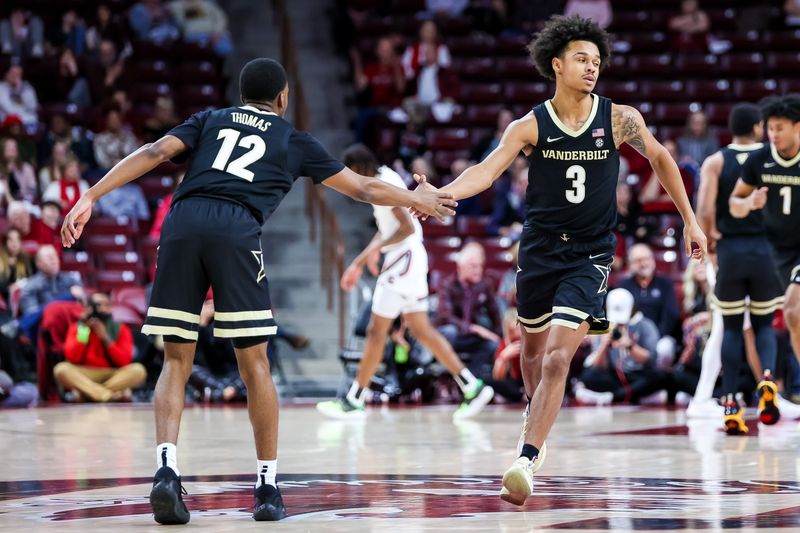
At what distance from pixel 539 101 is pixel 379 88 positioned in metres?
2.11

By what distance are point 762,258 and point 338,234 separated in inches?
245

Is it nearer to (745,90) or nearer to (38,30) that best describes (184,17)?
(38,30)

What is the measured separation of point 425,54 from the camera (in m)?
17.1

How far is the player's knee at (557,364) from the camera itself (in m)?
5.60

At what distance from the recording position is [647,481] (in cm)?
602

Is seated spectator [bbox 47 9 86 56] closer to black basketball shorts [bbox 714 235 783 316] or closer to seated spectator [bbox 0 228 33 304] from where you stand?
seated spectator [bbox 0 228 33 304]

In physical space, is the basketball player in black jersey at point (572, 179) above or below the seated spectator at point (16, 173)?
below

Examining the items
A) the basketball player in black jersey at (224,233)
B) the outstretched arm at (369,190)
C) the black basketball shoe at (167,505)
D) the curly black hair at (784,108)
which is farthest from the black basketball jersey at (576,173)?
the curly black hair at (784,108)

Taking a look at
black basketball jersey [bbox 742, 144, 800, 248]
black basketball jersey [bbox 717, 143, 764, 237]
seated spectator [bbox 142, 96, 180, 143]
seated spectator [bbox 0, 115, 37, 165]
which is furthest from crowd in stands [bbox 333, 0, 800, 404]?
seated spectator [bbox 0, 115, 37, 165]

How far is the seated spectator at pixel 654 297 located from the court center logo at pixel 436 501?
19.5ft

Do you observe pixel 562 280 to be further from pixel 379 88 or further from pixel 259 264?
pixel 379 88

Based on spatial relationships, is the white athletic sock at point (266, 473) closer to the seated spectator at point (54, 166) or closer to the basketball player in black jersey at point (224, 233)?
the basketball player in black jersey at point (224, 233)

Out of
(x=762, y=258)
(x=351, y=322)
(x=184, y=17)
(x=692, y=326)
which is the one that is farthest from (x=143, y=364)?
(x=184, y=17)

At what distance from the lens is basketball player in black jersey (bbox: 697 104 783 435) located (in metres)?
8.84
